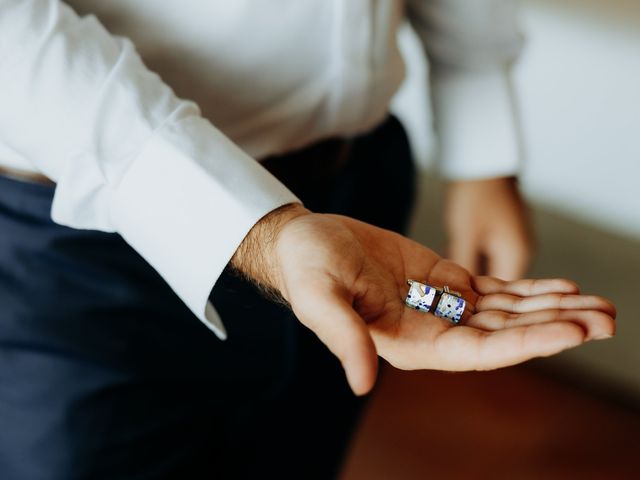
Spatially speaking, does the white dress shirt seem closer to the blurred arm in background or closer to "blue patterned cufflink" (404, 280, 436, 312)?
the blurred arm in background

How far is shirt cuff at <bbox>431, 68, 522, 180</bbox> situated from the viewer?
1.03m

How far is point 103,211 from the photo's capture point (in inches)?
25.1

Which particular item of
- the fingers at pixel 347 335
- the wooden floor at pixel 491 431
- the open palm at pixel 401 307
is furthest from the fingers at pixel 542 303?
the wooden floor at pixel 491 431

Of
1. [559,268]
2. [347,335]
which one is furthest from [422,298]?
[559,268]

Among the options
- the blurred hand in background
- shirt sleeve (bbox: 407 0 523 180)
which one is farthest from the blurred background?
the blurred hand in background

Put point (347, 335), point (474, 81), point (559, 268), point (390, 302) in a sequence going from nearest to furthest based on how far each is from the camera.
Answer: point (347, 335) < point (390, 302) < point (474, 81) < point (559, 268)

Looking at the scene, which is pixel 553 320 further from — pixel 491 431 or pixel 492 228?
pixel 491 431

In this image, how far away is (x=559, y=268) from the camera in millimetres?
1535

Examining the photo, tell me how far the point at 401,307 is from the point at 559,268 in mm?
1051

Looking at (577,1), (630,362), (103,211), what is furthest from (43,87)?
(630,362)

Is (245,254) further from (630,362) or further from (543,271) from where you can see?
(630,362)

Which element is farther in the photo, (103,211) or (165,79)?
(165,79)

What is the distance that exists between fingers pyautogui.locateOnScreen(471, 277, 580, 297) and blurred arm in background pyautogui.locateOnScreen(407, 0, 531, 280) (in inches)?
16.0

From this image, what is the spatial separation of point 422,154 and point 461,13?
62 centimetres
